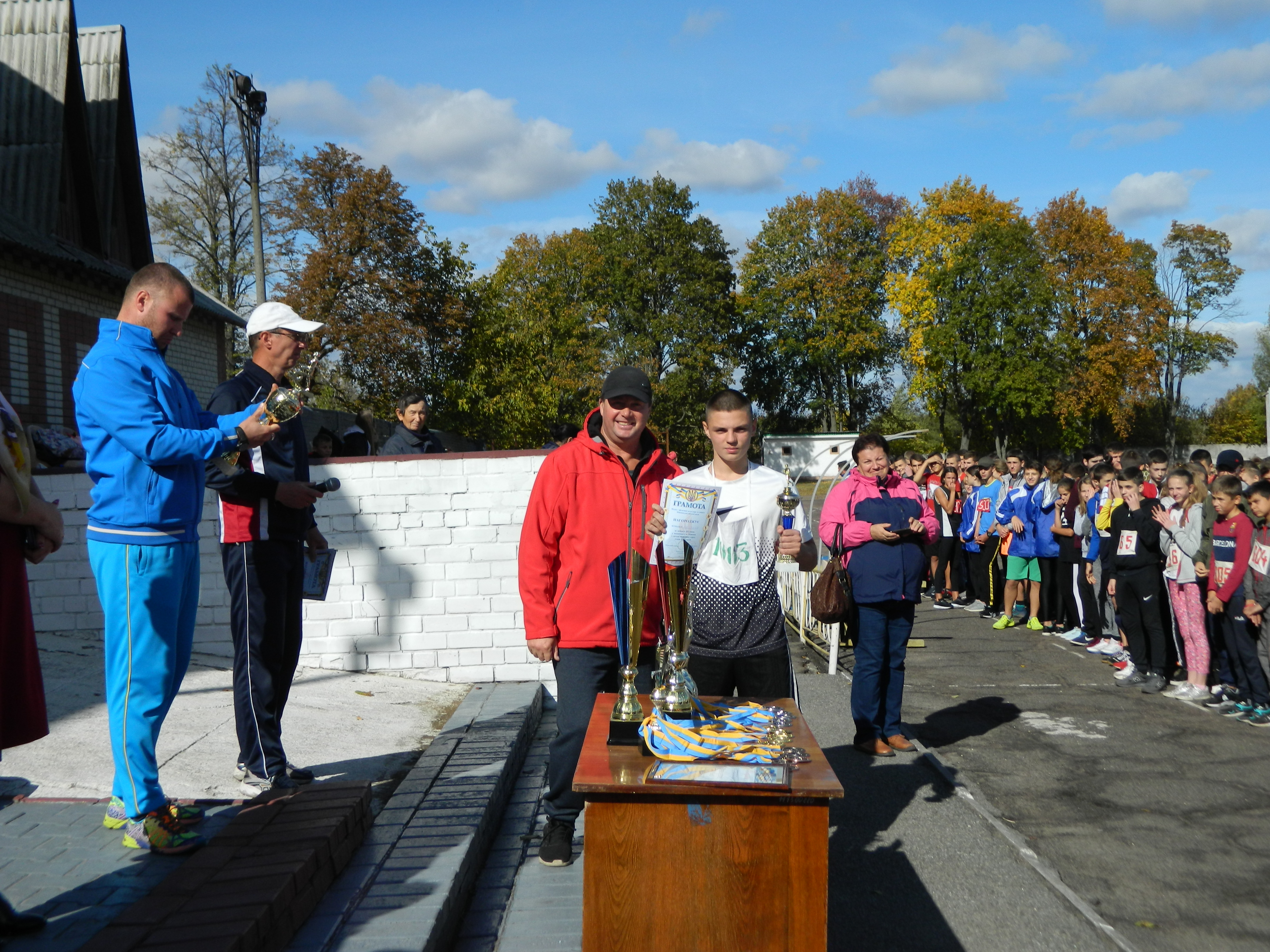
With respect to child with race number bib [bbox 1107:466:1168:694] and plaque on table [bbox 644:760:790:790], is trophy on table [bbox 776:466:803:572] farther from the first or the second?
child with race number bib [bbox 1107:466:1168:694]

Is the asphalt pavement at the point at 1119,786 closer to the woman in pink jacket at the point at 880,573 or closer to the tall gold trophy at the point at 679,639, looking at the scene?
the woman in pink jacket at the point at 880,573

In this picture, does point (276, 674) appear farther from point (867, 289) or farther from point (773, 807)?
point (867, 289)

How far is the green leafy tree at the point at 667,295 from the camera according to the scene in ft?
180

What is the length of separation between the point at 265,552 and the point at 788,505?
2403mm

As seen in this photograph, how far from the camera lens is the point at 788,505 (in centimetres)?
462

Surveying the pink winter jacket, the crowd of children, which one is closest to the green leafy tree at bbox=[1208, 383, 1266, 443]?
the crowd of children

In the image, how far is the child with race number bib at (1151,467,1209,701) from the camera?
28.8ft

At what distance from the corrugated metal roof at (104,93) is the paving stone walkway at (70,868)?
66.6 feet

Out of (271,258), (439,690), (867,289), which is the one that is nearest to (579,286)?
(867,289)

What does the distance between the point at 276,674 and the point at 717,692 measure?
2.07m

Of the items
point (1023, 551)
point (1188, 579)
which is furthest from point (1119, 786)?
point (1023, 551)

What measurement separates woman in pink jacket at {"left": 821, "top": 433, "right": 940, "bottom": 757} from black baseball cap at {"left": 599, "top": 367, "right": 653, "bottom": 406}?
288cm

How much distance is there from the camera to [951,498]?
1691 centimetres

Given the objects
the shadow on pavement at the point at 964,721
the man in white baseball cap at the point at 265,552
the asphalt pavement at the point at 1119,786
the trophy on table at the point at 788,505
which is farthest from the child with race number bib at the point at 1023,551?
the man in white baseball cap at the point at 265,552
